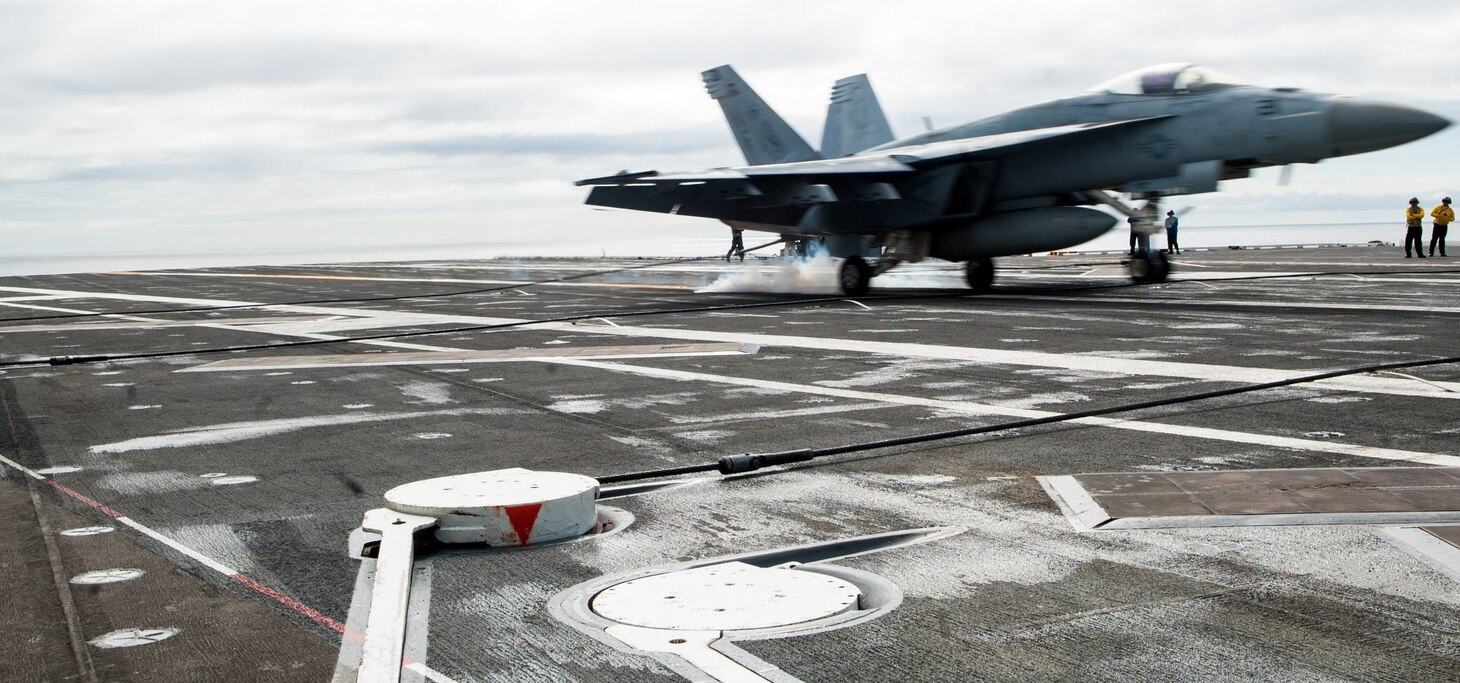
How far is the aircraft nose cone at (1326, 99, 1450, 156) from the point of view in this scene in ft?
54.9

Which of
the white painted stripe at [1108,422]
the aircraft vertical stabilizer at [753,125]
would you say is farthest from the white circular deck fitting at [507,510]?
the aircraft vertical stabilizer at [753,125]

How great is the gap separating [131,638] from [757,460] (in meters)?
3.45

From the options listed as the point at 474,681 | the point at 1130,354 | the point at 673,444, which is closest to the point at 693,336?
the point at 1130,354

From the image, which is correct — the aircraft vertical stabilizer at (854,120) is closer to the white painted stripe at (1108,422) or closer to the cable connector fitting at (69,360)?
the white painted stripe at (1108,422)

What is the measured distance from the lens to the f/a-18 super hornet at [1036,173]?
17609 millimetres

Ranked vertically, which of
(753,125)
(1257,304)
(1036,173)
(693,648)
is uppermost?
(753,125)

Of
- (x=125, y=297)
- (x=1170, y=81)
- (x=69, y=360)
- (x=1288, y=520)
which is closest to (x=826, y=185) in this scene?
(x=1170, y=81)

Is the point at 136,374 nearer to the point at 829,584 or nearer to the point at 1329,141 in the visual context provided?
the point at 829,584

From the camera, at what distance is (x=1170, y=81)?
1891 centimetres

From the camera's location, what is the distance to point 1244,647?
374 cm

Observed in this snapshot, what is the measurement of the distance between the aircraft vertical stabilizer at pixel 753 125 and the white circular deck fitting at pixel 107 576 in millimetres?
23071

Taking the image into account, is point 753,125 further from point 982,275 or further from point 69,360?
point 69,360

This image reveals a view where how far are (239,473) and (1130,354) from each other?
27.7ft

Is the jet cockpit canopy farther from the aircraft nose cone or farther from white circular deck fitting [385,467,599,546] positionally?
white circular deck fitting [385,467,599,546]
